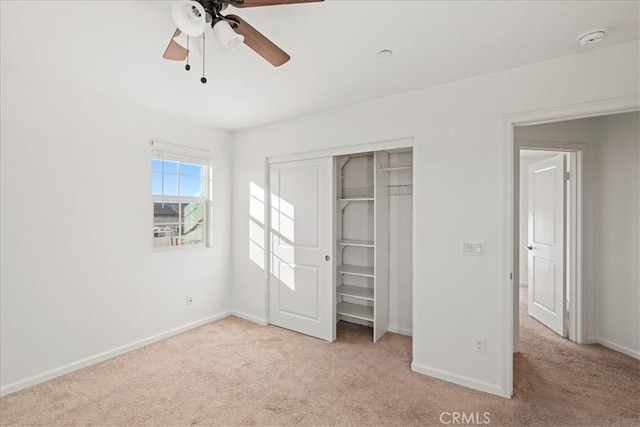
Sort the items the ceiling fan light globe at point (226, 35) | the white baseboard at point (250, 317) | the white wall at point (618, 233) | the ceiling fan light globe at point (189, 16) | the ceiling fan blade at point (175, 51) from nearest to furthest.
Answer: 1. the ceiling fan light globe at point (189, 16)
2. the ceiling fan light globe at point (226, 35)
3. the ceiling fan blade at point (175, 51)
4. the white wall at point (618, 233)
5. the white baseboard at point (250, 317)

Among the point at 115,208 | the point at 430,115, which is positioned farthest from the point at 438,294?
the point at 115,208

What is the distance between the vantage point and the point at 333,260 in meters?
3.48

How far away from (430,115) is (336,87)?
0.86 metres

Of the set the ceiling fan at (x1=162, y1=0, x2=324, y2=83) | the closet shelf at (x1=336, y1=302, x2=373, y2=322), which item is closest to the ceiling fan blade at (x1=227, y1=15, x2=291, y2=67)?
the ceiling fan at (x1=162, y1=0, x2=324, y2=83)

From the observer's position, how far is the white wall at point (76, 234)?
2.50m

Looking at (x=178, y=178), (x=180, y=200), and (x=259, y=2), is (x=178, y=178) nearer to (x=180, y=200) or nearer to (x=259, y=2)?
(x=180, y=200)

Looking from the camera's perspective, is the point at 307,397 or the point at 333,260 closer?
the point at 307,397

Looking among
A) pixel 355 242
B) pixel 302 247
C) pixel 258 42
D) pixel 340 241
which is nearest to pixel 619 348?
pixel 355 242

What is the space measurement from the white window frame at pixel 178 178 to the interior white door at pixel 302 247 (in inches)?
32.0

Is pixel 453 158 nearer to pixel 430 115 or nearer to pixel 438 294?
pixel 430 115

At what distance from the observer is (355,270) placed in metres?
3.82

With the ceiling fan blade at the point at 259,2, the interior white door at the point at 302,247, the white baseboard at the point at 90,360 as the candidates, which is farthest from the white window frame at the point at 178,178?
the ceiling fan blade at the point at 259,2

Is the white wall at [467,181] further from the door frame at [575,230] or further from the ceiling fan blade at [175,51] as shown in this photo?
the ceiling fan blade at [175,51]

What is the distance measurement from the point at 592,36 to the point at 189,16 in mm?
2314
